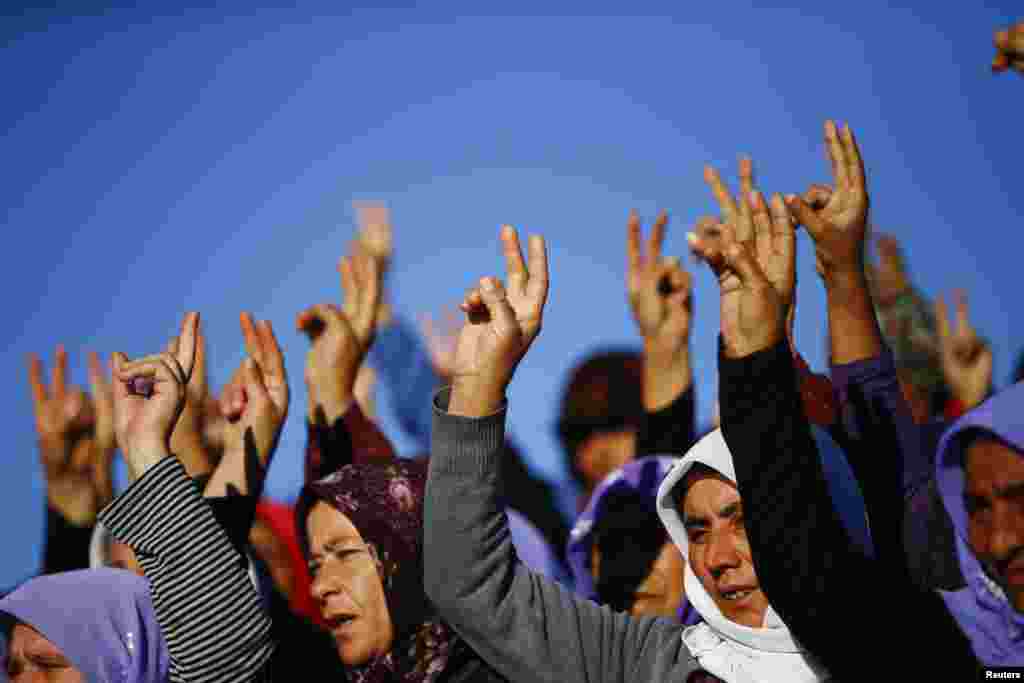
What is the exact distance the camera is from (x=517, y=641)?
5.31 feet

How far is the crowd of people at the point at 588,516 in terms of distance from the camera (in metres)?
1.41

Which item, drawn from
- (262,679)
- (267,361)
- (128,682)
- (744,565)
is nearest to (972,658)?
(744,565)

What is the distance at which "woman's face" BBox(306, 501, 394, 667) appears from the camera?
6.57ft

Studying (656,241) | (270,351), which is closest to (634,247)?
(656,241)

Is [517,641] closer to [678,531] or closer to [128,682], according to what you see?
[678,531]

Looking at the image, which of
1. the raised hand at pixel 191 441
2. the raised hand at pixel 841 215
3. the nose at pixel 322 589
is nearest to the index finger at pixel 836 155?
the raised hand at pixel 841 215

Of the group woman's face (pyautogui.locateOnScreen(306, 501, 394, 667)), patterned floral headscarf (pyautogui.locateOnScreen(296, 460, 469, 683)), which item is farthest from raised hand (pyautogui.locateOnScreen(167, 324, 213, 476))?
woman's face (pyautogui.locateOnScreen(306, 501, 394, 667))

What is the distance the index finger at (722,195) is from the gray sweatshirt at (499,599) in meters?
0.67

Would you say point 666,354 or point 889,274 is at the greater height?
point 889,274

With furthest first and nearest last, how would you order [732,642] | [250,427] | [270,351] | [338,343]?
1. [338,343]
2. [270,351]
3. [250,427]
4. [732,642]

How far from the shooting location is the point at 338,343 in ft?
9.32

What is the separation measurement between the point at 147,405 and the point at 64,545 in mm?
1006

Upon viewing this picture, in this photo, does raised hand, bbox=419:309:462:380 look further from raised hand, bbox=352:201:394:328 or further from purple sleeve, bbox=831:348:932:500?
purple sleeve, bbox=831:348:932:500

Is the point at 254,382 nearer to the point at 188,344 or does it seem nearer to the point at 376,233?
the point at 188,344
